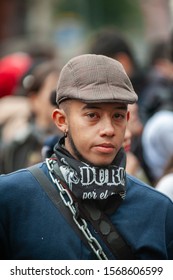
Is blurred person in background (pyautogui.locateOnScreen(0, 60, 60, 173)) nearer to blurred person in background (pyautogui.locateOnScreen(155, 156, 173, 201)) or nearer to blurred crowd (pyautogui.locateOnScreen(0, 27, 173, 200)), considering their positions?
blurred crowd (pyautogui.locateOnScreen(0, 27, 173, 200))

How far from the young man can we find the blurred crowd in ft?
5.09

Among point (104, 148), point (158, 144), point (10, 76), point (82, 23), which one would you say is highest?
point (104, 148)

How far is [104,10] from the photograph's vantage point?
2158cm

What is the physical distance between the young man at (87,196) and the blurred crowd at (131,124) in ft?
5.09

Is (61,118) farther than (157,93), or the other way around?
(157,93)

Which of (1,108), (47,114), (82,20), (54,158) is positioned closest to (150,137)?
(47,114)

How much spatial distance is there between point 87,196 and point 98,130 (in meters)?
0.31

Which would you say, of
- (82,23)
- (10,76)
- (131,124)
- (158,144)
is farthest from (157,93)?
(82,23)

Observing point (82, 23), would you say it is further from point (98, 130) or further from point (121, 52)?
point (98, 130)

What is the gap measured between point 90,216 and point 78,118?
46cm

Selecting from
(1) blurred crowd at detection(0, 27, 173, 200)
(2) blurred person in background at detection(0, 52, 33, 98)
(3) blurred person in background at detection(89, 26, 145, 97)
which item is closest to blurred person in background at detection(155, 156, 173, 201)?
(1) blurred crowd at detection(0, 27, 173, 200)

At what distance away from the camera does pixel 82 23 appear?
20.6m
